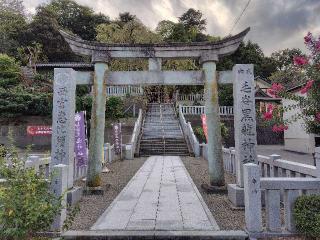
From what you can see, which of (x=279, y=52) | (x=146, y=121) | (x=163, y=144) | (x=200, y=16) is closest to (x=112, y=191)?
(x=163, y=144)

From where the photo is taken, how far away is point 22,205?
3980 millimetres

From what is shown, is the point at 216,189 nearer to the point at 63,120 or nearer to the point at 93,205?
the point at 93,205

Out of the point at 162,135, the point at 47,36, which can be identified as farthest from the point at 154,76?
the point at 47,36

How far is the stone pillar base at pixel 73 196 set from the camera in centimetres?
732

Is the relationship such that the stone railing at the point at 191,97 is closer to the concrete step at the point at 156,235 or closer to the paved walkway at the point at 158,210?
the paved walkway at the point at 158,210

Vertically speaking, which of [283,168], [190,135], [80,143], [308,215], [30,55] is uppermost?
[30,55]

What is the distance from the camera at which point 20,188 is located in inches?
162

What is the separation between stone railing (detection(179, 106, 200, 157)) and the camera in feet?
70.4

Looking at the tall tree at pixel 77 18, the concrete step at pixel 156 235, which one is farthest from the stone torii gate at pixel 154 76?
the tall tree at pixel 77 18

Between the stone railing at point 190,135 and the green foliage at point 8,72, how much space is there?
1691 cm

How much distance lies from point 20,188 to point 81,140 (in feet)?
23.6

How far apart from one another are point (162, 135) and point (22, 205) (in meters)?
21.4

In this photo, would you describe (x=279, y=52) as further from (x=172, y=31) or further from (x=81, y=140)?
(x=81, y=140)

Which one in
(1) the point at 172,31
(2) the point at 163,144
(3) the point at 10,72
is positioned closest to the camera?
(2) the point at 163,144
